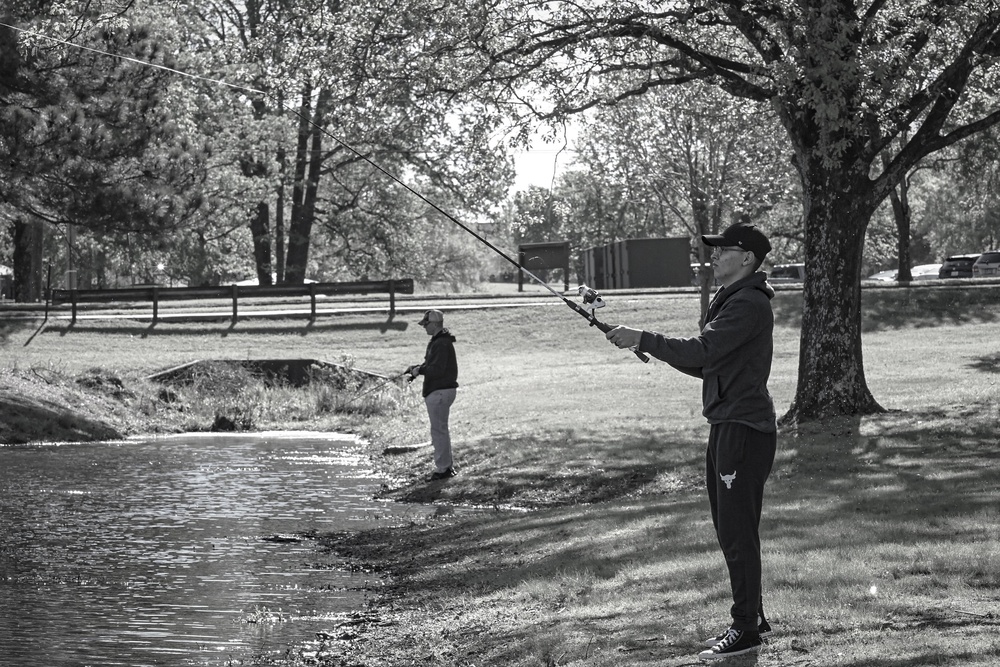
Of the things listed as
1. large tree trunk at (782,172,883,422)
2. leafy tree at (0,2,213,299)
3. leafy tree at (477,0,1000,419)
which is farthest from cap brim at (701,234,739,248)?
leafy tree at (0,2,213,299)

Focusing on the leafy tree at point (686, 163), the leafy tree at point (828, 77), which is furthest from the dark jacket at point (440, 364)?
the leafy tree at point (686, 163)

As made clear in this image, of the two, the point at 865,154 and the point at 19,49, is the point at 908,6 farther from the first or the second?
the point at 19,49

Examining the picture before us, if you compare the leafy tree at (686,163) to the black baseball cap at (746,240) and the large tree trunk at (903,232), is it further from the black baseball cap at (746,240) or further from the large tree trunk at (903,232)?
the black baseball cap at (746,240)

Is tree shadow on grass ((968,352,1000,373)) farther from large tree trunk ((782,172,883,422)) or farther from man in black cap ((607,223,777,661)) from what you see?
man in black cap ((607,223,777,661))

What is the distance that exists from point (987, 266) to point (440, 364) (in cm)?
5070

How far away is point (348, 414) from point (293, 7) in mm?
8377

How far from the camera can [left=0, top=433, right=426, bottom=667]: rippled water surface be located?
26.1ft

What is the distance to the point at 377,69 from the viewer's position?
61.2 ft

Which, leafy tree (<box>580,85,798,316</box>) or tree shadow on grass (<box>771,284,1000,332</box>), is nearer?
leafy tree (<box>580,85,798,316</box>)

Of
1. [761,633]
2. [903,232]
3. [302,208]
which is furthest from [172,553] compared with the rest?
[302,208]

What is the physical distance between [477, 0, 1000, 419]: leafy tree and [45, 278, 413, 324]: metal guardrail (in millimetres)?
20441

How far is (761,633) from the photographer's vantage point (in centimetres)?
645

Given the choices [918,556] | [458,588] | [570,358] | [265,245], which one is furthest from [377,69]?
[265,245]

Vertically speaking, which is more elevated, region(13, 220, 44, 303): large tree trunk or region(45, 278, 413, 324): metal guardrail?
region(13, 220, 44, 303): large tree trunk
